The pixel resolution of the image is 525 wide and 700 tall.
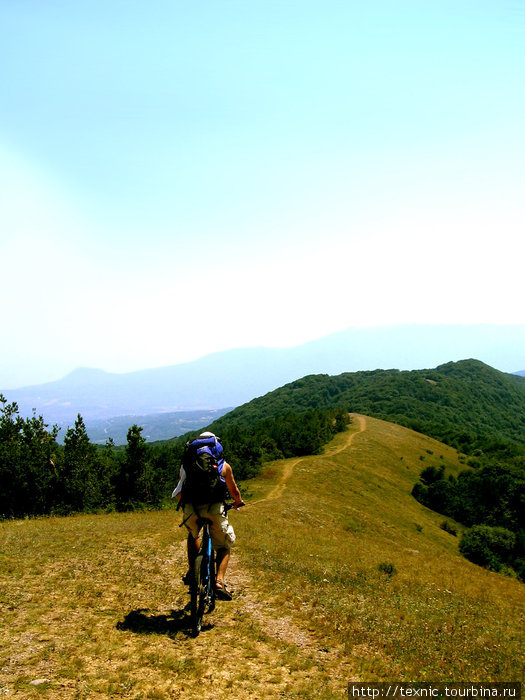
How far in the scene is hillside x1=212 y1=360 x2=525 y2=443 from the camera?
5733 inches

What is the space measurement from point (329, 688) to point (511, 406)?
208789 millimetres

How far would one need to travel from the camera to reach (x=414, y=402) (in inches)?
5965

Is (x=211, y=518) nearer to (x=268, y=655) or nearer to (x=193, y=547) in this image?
(x=193, y=547)

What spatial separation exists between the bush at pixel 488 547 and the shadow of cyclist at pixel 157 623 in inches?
1400

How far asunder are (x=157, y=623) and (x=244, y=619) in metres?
2.02

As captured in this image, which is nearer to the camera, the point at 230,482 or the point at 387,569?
the point at 230,482

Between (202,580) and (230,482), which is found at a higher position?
(230,482)

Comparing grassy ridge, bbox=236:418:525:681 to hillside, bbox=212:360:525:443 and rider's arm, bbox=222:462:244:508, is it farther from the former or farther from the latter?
hillside, bbox=212:360:525:443

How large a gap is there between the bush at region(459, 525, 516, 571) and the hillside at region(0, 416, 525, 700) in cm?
1992

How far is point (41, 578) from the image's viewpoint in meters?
10.9

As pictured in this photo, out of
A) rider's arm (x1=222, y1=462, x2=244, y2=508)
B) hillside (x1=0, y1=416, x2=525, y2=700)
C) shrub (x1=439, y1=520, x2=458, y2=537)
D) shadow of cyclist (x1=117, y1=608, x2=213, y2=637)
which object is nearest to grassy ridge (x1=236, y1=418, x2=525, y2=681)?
hillside (x1=0, y1=416, x2=525, y2=700)

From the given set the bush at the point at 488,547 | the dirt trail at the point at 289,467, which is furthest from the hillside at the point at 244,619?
the bush at the point at 488,547

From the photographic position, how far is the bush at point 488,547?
1384 inches

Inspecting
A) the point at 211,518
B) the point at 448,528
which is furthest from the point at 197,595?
the point at 448,528
